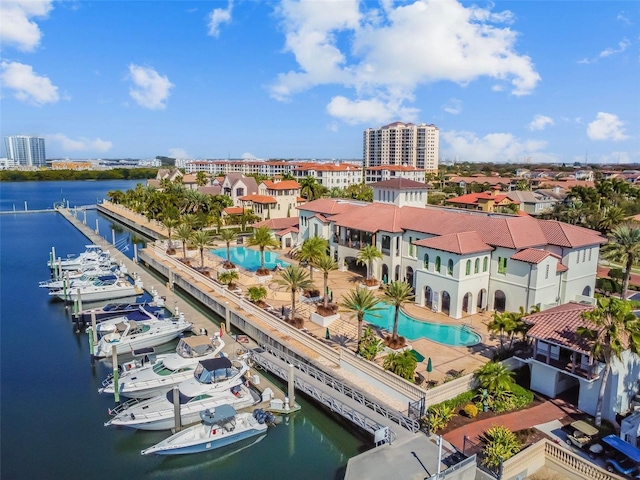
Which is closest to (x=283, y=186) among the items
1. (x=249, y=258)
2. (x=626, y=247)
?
(x=249, y=258)

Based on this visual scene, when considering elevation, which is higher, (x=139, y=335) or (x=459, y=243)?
(x=459, y=243)

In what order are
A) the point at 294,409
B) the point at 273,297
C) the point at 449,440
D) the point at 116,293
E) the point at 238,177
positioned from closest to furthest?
1. the point at 449,440
2. the point at 294,409
3. the point at 273,297
4. the point at 116,293
5. the point at 238,177

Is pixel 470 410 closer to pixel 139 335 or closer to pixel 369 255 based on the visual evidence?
pixel 369 255

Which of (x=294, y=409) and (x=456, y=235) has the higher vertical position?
(x=456, y=235)

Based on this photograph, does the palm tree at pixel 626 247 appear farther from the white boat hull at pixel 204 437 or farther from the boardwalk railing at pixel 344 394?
Result: the white boat hull at pixel 204 437

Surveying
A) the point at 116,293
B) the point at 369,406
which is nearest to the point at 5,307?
the point at 116,293

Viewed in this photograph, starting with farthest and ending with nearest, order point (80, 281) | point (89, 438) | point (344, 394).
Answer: point (80, 281)
point (344, 394)
point (89, 438)

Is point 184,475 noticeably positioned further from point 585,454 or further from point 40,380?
Result: point 585,454

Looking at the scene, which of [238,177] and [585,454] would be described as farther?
[238,177]
